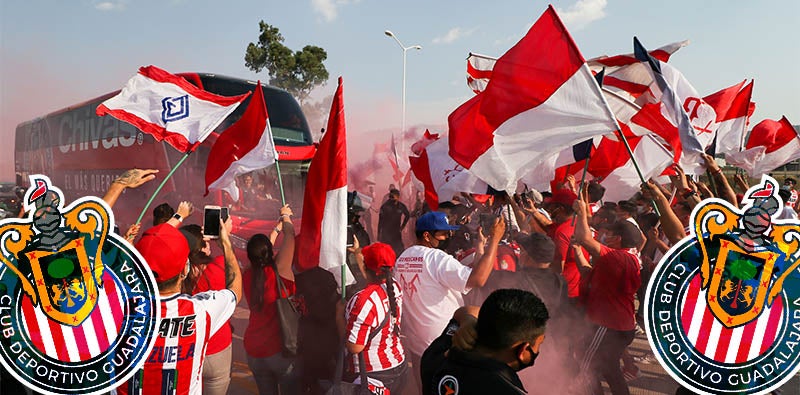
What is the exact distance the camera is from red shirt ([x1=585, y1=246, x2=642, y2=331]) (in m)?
3.61

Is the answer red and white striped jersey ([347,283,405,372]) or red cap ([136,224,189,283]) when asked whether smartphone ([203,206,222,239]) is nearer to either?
red cap ([136,224,189,283])

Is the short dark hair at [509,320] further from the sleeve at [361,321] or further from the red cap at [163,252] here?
the red cap at [163,252]

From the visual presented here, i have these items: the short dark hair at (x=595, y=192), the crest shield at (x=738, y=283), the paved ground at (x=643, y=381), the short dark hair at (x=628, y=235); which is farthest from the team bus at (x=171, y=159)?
the crest shield at (x=738, y=283)

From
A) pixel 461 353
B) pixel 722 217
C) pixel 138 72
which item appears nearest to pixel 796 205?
pixel 722 217

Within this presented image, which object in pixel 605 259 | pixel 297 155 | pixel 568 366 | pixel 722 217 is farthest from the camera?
pixel 297 155

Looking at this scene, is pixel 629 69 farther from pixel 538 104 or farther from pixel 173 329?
pixel 173 329

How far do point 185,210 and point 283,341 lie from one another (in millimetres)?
1134

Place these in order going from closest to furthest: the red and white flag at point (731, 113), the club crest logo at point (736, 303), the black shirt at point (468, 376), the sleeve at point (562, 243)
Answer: the black shirt at point (468, 376) < the club crest logo at point (736, 303) < the sleeve at point (562, 243) < the red and white flag at point (731, 113)

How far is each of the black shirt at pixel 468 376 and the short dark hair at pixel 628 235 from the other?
9.32ft

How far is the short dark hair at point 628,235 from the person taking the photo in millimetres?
4137

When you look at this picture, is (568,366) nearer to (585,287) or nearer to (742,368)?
(585,287)

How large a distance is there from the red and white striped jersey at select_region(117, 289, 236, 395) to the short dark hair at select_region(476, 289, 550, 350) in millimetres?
1429

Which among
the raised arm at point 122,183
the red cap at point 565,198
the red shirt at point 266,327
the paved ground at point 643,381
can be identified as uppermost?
the raised arm at point 122,183

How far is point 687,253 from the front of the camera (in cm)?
282
